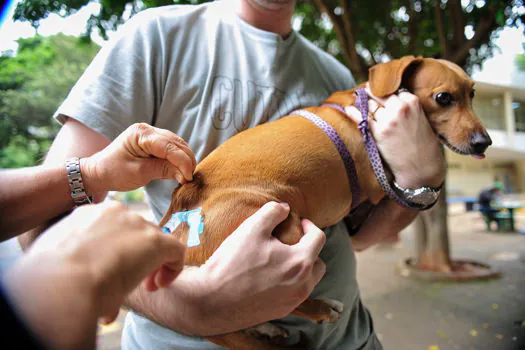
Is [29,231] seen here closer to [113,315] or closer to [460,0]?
[113,315]

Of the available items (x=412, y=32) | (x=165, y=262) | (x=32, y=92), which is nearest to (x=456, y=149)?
(x=165, y=262)

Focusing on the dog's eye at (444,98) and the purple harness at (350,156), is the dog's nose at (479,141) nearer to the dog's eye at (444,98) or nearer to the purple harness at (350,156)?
the dog's eye at (444,98)

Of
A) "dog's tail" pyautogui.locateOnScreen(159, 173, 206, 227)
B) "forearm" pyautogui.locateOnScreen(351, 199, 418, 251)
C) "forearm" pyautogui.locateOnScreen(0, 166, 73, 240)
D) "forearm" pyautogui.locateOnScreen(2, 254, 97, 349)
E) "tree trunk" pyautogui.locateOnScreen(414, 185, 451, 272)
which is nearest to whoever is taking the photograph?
"forearm" pyautogui.locateOnScreen(2, 254, 97, 349)

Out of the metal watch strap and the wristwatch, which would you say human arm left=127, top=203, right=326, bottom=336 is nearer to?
the metal watch strap

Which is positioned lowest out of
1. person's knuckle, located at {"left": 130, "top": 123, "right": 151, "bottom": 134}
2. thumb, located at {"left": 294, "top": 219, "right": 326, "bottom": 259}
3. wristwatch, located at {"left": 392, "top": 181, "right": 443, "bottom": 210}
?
wristwatch, located at {"left": 392, "top": 181, "right": 443, "bottom": 210}

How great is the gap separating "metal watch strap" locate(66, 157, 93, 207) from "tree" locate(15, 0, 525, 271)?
2.01 m

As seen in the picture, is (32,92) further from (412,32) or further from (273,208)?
(412,32)

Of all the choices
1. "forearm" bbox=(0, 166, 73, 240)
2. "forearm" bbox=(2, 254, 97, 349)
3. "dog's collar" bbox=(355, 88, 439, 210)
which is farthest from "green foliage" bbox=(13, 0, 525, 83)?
"forearm" bbox=(2, 254, 97, 349)

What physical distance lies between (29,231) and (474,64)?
16.7 ft

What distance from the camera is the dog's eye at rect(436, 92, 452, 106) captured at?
1.38 meters

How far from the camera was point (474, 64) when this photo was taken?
13.7ft

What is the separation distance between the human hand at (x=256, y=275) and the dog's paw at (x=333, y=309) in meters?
0.32

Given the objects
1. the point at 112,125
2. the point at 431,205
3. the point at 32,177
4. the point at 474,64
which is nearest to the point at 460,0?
the point at 474,64

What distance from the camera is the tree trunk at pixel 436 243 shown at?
4.58m
